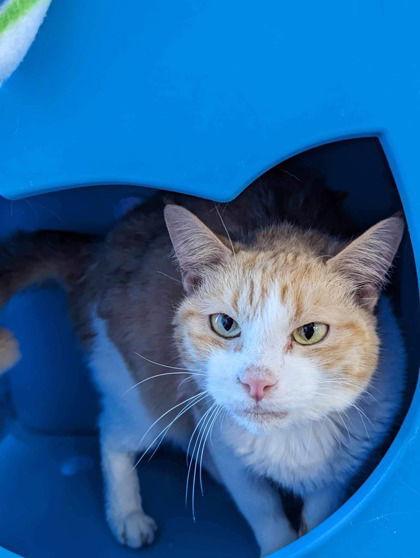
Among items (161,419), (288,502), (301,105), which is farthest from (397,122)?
(288,502)

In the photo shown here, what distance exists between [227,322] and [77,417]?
0.67m

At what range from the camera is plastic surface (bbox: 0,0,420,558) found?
970 mm

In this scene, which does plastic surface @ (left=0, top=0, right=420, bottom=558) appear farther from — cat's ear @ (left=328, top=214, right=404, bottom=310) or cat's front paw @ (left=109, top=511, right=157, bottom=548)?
cat's front paw @ (left=109, top=511, right=157, bottom=548)

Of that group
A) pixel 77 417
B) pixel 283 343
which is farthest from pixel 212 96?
pixel 77 417

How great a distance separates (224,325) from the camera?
3.72 feet

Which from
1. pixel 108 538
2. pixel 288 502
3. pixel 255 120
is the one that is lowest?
pixel 108 538

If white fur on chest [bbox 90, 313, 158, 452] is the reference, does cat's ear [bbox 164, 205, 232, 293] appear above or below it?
above

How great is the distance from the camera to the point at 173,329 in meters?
1.27

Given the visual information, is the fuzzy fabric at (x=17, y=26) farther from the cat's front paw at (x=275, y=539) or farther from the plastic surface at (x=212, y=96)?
the cat's front paw at (x=275, y=539)

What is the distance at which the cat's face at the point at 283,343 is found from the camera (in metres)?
1.04

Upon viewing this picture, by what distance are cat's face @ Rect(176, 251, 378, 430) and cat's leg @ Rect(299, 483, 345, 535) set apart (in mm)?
217

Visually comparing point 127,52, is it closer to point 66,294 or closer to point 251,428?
point 251,428

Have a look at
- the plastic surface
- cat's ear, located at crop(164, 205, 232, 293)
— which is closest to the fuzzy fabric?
the plastic surface

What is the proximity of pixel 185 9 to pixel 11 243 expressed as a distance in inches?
26.0
